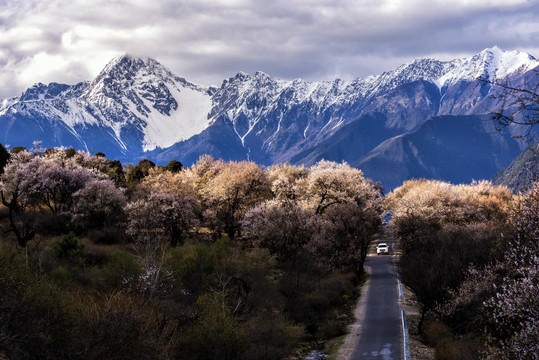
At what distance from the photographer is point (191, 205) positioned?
63781mm

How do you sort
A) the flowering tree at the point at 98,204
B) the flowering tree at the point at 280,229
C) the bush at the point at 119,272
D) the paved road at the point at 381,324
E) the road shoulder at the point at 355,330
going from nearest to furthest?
the bush at the point at 119,272, the paved road at the point at 381,324, the road shoulder at the point at 355,330, the flowering tree at the point at 280,229, the flowering tree at the point at 98,204

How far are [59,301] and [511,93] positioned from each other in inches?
764

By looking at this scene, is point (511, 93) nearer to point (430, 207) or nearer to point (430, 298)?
point (430, 298)

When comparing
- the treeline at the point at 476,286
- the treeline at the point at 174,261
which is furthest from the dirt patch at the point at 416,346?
the treeline at the point at 174,261

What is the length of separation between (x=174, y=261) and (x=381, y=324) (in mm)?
18503

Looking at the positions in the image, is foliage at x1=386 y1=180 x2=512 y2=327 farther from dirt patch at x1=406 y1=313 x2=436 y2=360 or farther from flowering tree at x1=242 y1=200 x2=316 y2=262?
flowering tree at x1=242 y1=200 x2=316 y2=262

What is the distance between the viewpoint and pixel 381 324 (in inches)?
1829

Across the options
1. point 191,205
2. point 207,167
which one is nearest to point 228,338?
point 191,205

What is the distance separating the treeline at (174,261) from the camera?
21.4 m

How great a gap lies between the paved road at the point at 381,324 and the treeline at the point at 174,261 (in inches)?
103

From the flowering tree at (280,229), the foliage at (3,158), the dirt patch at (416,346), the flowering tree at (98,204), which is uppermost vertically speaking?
the foliage at (3,158)

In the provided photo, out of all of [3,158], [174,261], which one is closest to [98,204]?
[3,158]

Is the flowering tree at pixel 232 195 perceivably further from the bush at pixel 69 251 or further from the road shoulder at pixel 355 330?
the bush at pixel 69 251

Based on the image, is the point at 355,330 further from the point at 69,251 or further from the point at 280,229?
the point at 69,251
